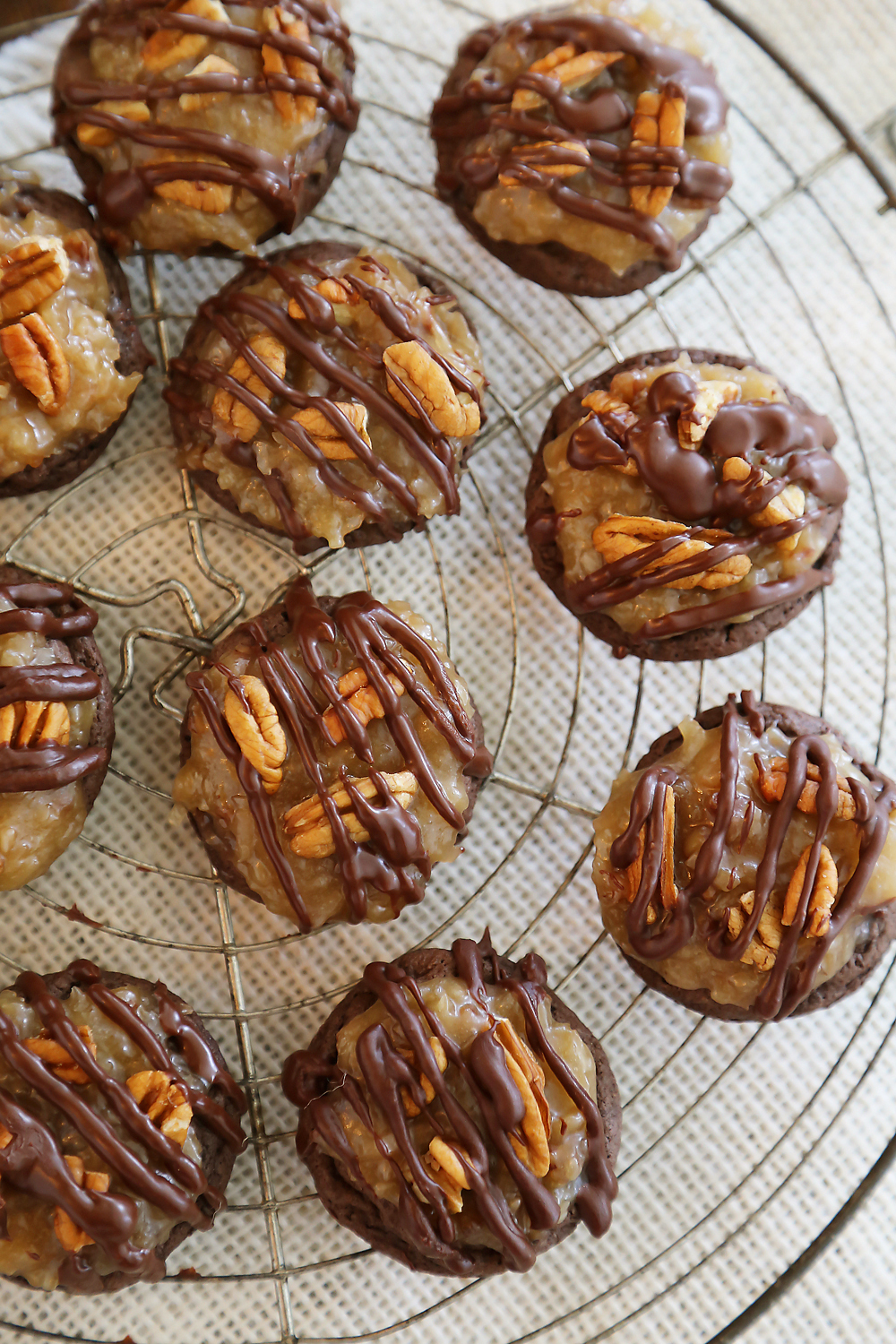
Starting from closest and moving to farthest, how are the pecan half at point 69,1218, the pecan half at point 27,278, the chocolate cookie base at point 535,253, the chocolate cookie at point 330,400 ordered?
1. the pecan half at point 69,1218
2. the pecan half at point 27,278
3. the chocolate cookie at point 330,400
4. the chocolate cookie base at point 535,253

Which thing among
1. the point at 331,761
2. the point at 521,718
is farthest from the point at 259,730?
the point at 521,718

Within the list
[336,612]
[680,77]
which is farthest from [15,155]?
[680,77]

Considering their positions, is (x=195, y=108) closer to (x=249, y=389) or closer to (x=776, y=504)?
(x=249, y=389)

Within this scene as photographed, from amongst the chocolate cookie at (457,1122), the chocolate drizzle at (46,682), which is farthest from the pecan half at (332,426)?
the chocolate cookie at (457,1122)

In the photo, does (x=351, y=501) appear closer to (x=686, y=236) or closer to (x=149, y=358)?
(x=149, y=358)

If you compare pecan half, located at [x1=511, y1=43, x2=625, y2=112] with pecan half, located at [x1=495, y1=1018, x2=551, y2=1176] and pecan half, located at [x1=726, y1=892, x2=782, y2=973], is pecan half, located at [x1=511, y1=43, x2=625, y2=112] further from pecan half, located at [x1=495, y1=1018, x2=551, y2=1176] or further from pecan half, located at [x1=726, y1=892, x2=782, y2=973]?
pecan half, located at [x1=495, y1=1018, x2=551, y2=1176]

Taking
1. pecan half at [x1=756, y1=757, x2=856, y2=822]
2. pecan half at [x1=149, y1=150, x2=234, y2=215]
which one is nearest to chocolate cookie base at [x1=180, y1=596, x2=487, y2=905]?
pecan half at [x1=756, y1=757, x2=856, y2=822]

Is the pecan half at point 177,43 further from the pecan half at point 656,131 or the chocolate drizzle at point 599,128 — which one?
the pecan half at point 656,131
